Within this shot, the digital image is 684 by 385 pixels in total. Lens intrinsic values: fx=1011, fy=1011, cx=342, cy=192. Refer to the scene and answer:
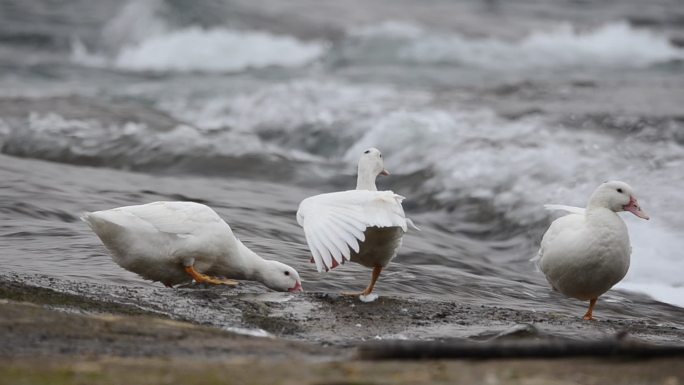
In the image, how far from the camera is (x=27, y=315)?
4.43m

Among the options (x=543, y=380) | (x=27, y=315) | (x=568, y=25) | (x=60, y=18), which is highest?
(x=568, y=25)

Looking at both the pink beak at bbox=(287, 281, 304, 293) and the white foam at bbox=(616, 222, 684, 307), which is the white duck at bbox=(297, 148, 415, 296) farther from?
the white foam at bbox=(616, 222, 684, 307)

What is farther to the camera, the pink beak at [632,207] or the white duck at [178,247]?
the pink beak at [632,207]

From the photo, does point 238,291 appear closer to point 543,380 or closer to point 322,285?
point 322,285

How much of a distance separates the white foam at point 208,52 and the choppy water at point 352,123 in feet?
0.24

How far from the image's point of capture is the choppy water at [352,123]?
28.6ft

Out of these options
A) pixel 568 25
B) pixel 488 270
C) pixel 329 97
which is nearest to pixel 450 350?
pixel 488 270

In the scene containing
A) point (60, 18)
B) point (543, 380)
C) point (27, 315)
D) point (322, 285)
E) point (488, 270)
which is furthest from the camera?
point (60, 18)

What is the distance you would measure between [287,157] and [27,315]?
29.9ft

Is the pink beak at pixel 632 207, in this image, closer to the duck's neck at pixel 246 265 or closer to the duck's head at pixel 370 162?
the duck's head at pixel 370 162

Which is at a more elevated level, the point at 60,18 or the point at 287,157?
the point at 60,18

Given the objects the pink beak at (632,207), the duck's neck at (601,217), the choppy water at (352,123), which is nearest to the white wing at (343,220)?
the choppy water at (352,123)

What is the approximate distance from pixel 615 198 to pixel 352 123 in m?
9.39

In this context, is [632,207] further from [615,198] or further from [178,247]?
[178,247]
